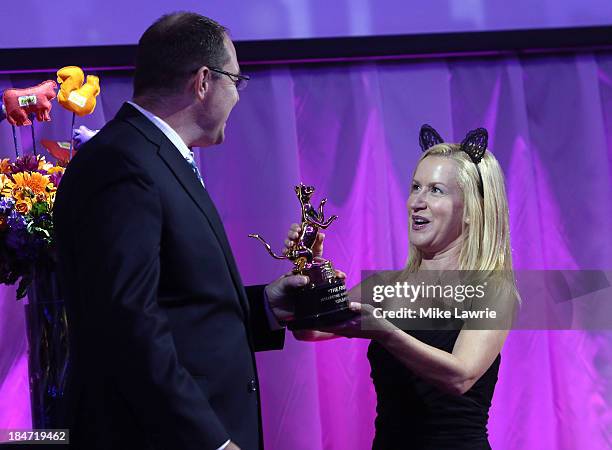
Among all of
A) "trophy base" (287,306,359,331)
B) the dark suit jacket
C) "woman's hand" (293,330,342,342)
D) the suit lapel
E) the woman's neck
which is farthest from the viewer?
"woman's hand" (293,330,342,342)

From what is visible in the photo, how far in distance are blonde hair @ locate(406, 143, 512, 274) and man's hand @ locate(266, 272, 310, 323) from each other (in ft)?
1.62

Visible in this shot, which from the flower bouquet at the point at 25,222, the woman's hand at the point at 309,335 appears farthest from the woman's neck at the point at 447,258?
the flower bouquet at the point at 25,222

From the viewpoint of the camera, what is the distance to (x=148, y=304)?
4.37ft

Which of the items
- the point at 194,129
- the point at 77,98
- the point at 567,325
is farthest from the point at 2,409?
the point at 567,325

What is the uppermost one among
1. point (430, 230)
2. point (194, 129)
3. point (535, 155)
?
point (535, 155)

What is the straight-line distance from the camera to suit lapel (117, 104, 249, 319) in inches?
58.8

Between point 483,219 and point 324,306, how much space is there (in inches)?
22.1

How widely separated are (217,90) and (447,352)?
86cm

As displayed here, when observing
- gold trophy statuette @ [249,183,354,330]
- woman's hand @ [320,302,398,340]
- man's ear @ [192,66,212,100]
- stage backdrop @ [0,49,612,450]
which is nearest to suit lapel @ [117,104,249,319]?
man's ear @ [192,66,212,100]

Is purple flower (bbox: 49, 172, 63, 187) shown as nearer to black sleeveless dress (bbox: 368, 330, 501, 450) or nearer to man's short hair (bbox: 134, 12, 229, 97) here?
man's short hair (bbox: 134, 12, 229, 97)

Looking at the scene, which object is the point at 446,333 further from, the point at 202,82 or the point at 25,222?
the point at 25,222

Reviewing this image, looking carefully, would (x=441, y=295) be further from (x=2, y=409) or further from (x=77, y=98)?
(x=2, y=409)

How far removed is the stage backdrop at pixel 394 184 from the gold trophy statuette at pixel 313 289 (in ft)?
2.58

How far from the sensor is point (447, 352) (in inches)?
78.2
